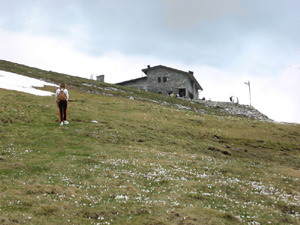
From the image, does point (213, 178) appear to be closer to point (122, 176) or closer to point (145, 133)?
point (122, 176)

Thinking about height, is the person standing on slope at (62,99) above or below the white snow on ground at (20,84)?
below

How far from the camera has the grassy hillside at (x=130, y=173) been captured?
1266 centimetres

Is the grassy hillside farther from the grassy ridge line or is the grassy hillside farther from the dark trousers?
the grassy ridge line

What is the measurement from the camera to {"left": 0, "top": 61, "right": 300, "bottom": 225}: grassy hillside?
41.5ft

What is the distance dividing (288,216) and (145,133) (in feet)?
63.3

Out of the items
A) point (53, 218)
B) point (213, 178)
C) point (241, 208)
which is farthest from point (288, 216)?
point (53, 218)

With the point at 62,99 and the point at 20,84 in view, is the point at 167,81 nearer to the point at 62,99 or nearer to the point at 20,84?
the point at 20,84

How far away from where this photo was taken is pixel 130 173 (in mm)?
18719

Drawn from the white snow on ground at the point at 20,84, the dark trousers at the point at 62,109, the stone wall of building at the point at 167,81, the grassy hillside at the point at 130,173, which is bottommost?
the grassy hillside at the point at 130,173

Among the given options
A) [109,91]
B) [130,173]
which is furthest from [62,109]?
[109,91]

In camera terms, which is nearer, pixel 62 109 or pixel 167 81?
pixel 62 109

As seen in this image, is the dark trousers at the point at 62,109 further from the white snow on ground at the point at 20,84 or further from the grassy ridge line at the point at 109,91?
the grassy ridge line at the point at 109,91

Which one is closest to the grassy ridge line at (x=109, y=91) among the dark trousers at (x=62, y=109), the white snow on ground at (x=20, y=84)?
the white snow on ground at (x=20, y=84)

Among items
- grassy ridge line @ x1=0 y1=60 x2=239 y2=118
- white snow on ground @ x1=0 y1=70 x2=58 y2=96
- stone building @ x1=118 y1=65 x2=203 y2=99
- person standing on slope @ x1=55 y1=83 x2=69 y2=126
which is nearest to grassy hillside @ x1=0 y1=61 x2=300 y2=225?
person standing on slope @ x1=55 y1=83 x2=69 y2=126
